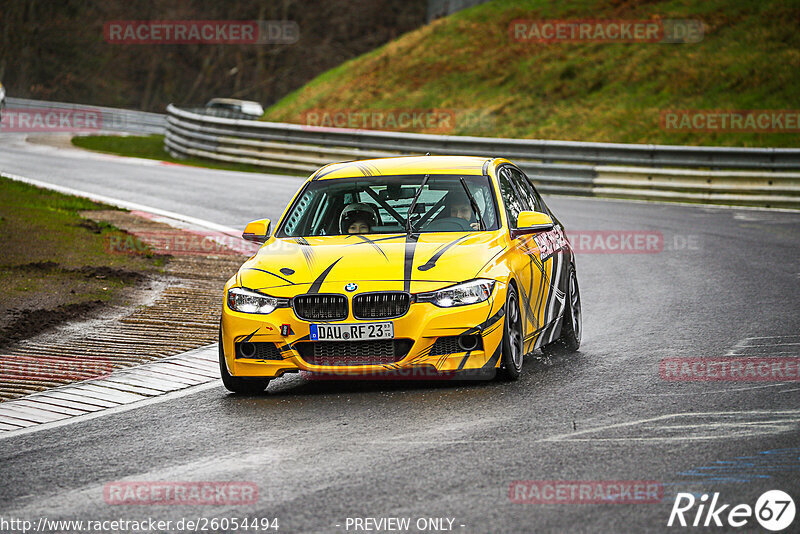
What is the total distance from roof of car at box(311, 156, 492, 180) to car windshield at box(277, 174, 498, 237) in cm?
7

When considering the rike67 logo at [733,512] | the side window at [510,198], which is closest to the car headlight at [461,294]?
the side window at [510,198]

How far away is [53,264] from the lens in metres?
13.1

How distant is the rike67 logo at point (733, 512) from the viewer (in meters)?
5.00

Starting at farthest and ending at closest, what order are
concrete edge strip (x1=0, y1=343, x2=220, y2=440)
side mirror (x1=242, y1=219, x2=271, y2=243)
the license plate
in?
side mirror (x1=242, y1=219, x2=271, y2=243) < the license plate < concrete edge strip (x1=0, y1=343, x2=220, y2=440)

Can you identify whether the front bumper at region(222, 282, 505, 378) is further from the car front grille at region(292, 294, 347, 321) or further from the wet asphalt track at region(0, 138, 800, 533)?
the wet asphalt track at region(0, 138, 800, 533)

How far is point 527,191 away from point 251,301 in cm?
317

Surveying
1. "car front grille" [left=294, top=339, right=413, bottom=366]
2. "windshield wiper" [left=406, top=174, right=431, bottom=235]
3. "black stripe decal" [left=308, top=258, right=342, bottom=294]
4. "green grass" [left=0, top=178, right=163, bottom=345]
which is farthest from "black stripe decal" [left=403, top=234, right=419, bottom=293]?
"green grass" [left=0, top=178, right=163, bottom=345]

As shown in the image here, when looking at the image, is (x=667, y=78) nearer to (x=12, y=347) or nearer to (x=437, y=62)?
(x=437, y=62)

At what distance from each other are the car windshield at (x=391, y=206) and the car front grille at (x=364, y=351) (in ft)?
4.51

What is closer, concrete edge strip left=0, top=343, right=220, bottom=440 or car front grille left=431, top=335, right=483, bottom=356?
concrete edge strip left=0, top=343, right=220, bottom=440

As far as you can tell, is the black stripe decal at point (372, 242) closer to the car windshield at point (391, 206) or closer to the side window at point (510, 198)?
the car windshield at point (391, 206)

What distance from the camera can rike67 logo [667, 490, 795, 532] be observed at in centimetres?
500

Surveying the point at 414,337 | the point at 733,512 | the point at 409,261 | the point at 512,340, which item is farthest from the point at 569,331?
the point at 733,512

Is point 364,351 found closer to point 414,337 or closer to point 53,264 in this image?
point 414,337
